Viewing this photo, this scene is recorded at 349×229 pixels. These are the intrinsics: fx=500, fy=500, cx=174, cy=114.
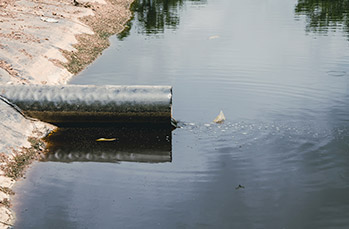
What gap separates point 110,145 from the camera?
852cm

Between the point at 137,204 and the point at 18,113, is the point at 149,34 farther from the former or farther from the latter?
the point at 137,204

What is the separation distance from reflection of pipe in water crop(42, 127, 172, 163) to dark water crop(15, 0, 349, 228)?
37 mm

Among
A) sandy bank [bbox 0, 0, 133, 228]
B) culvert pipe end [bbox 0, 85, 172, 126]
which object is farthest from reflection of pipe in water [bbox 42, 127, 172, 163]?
sandy bank [bbox 0, 0, 133, 228]

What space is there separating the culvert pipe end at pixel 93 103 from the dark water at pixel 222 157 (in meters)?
0.50

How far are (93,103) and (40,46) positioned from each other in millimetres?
6082

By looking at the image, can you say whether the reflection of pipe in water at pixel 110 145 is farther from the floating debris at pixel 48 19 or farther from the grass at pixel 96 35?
the floating debris at pixel 48 19

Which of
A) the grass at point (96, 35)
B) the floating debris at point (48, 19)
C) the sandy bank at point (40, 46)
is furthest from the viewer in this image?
the floating debris at point (48, 19)

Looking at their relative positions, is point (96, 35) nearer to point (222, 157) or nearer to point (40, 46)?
point (40, 46)

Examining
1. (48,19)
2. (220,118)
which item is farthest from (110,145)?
(48,19)

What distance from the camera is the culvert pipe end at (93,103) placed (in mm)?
8922

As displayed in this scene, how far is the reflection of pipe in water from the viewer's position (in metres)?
8.05

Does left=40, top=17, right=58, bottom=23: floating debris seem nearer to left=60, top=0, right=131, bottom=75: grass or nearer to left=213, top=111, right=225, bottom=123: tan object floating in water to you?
left=60, top=0, right=131, bottom=75: grass

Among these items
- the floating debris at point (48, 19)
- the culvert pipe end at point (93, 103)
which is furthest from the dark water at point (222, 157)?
the floating debris at point (48, 19)

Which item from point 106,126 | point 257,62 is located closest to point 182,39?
point 257,62
